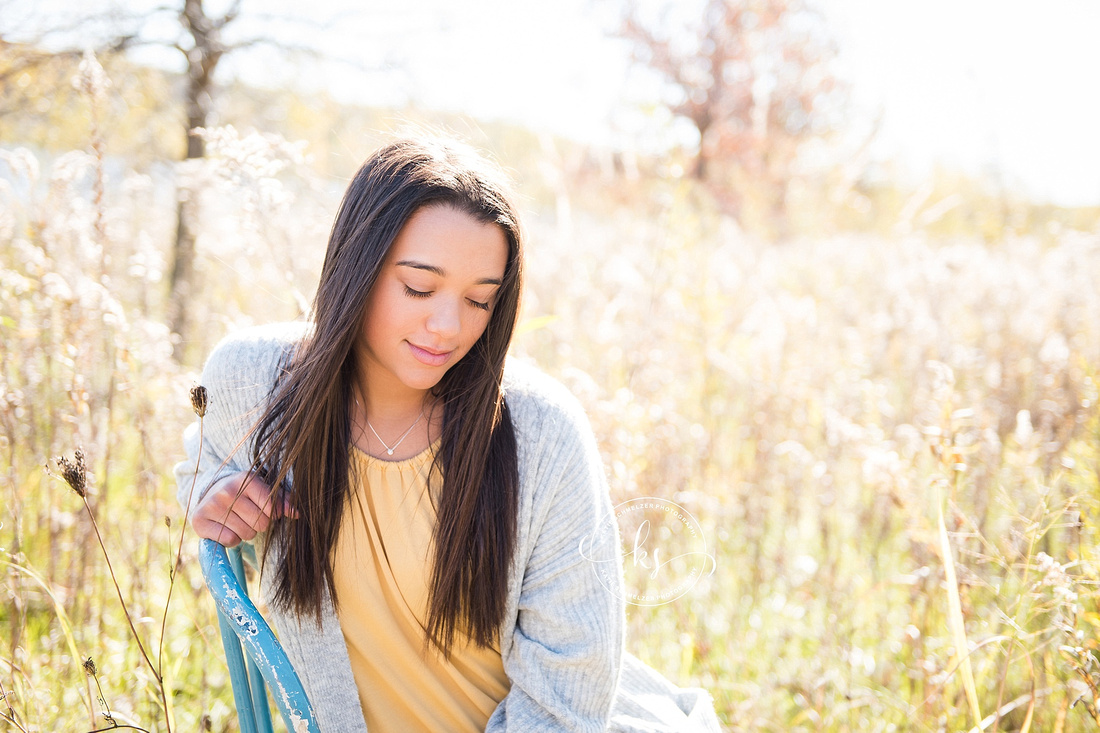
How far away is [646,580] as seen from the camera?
2113 mm

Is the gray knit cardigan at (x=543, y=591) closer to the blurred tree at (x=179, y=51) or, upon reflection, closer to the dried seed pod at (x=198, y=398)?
the dried seed pod at (x=198, y=398)

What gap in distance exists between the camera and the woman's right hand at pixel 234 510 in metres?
1.14

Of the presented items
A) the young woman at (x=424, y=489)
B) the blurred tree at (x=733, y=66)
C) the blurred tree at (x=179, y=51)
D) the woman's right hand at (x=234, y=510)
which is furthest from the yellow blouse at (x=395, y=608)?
the blurred tree at (x=733, y=66)

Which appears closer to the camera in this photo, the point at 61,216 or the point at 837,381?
the point at 61,216

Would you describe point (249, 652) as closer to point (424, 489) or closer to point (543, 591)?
point (424, 489)

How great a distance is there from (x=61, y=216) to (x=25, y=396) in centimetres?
50

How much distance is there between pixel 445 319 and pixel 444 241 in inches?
5.1

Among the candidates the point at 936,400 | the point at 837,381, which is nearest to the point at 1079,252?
the point at 837,381

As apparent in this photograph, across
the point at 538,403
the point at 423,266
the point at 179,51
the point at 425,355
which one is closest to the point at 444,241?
the point at 423,266

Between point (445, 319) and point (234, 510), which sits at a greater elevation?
point (445, 319)

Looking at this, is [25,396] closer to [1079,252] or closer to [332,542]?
[332,542]

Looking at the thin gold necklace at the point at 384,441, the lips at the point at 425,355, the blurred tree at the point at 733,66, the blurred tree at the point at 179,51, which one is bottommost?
the thin gold necklace at the point at 384,441

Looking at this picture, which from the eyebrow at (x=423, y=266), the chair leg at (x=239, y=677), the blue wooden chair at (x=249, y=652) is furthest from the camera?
the eyebrow at (x=423, y=266)

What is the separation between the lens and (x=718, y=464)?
8.81 feet
